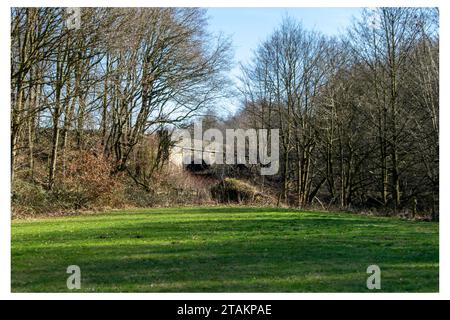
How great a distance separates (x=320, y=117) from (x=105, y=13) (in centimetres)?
1495

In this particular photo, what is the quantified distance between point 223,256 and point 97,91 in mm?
15112

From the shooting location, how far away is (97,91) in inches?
900

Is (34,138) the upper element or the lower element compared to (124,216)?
upper

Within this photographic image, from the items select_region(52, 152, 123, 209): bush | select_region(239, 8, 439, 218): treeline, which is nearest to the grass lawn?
select_region(52, 152, 123, 209): bush

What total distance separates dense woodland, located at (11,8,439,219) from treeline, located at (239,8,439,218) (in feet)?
0.26

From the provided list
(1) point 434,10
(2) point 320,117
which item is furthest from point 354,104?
(1) point 434,10

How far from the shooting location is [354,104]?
92.2 feet

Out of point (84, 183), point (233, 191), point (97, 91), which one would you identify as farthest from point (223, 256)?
point (233, 191)

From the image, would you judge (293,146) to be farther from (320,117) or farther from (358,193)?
(358,193)

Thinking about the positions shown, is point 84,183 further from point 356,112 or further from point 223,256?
point 356,112

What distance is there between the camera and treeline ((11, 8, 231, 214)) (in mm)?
18594

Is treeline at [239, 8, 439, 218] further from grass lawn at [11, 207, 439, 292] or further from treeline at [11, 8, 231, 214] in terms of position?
grass lawn at [11, 207, 439, 292]

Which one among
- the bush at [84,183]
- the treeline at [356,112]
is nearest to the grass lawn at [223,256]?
the bush at [84,183]
